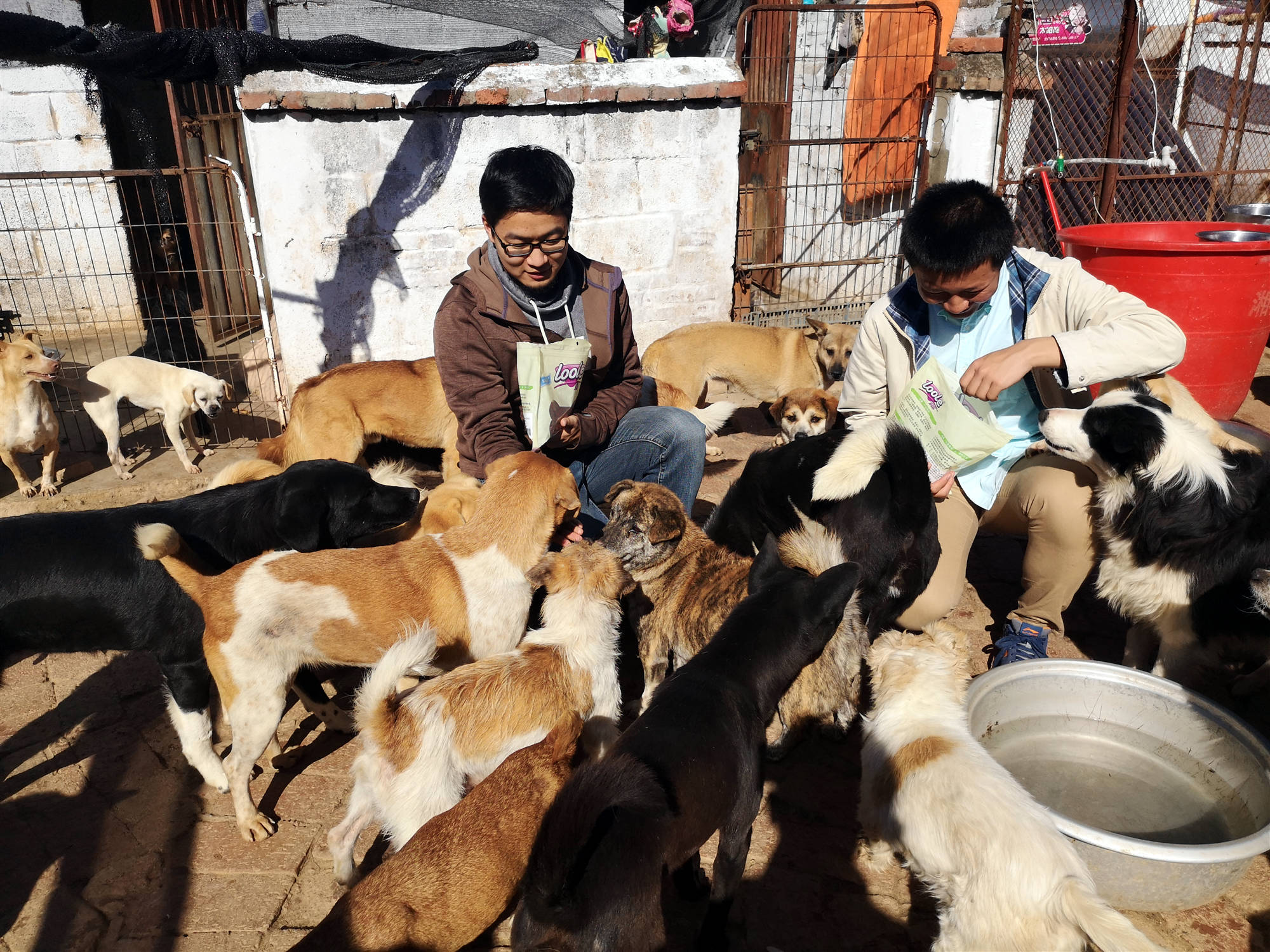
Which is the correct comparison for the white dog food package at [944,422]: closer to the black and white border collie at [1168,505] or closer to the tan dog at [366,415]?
the black and white border collie at [1168,505]

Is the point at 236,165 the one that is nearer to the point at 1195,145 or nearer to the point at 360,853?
the point at 360,853

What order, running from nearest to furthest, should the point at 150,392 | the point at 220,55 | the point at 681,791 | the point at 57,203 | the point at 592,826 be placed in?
the point at 592,826 → the point at 681,791 → the point at 220,55 → the point at 150,392 → the point at 57,203

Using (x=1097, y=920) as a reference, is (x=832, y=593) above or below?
above

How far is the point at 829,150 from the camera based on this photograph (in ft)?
31.1

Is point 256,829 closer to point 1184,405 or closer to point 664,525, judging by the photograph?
point 664,525

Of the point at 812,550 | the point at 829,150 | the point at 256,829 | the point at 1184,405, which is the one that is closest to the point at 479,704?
the point at 256,829

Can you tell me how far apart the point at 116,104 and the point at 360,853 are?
8.92 metres

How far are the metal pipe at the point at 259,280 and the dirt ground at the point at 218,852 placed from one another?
122 inches

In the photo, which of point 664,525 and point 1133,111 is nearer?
point 664,525

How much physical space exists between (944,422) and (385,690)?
7.07 feet

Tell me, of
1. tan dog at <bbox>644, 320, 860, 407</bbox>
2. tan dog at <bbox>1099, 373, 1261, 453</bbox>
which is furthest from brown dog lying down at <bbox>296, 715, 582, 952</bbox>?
tan dog at <bbox>644, 320, 860, 407</bbox>

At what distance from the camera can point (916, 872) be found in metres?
2.31

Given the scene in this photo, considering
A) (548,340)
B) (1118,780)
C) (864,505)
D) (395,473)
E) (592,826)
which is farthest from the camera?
(395,473)

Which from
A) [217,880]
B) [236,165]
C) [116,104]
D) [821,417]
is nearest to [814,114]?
[821,417]
